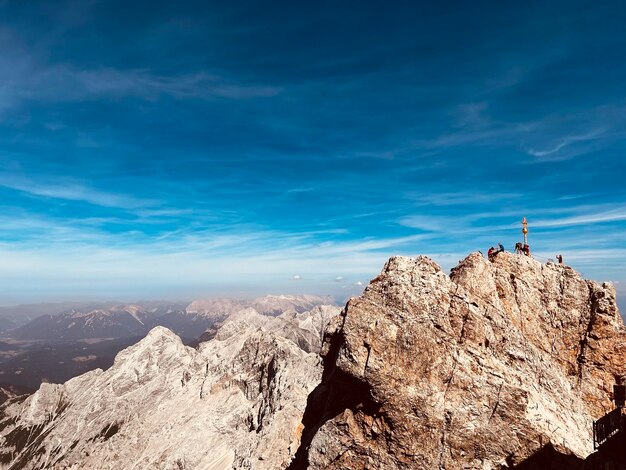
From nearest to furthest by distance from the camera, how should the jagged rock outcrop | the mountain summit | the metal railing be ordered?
1. the metal railing
2. the mountain summit
3. the jagged rock outcrop

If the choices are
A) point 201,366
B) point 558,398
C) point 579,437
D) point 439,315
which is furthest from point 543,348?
point 201,366

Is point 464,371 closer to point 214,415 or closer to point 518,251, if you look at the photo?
point 518,251

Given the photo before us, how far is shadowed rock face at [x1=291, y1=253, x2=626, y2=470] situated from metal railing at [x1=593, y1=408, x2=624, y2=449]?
165 centimetres

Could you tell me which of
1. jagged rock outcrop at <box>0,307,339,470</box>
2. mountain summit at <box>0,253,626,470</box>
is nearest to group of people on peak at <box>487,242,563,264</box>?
mountain summit at <box>0,253,626,470</box>

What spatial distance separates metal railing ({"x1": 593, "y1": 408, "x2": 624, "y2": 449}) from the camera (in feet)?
83.4

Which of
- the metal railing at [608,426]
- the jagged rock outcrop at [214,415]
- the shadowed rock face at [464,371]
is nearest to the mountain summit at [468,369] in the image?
the shadowed rock face at [464,371]

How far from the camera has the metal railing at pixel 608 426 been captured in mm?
25413

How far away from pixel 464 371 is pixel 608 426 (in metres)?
9.23

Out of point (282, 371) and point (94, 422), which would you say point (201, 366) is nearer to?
point (282, 371)

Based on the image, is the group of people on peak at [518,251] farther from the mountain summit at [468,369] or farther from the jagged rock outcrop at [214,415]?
the jagged rock outcrop at [214,415]

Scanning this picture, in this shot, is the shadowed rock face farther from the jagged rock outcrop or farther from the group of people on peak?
the jagged rock outcrop

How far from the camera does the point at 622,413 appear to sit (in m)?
26.3

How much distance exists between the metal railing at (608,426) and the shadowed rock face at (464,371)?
1.65 metres

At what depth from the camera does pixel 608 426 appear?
84.6 ft
